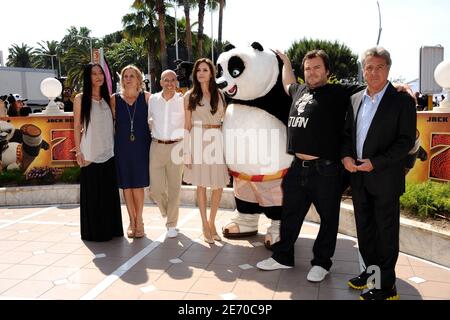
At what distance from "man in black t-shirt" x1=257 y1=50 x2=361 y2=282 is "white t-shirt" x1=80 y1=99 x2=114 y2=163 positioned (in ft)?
6.82

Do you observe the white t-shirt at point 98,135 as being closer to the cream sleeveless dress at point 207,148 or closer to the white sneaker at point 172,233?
the cream sleeveless dress at point 207,148

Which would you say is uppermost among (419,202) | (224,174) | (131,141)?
(131,141)

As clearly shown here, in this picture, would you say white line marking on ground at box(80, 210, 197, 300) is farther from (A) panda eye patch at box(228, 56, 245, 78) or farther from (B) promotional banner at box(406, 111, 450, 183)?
(B) promotional banner at box(406, 111, 450, 183)

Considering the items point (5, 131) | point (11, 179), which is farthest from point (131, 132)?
point (5, 131)

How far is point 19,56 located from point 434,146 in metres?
66.0

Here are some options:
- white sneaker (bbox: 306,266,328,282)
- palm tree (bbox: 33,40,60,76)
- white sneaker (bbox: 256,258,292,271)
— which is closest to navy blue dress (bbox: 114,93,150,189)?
white sneaker (bbox: 256,258,292,271)

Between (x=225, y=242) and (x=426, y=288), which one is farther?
(x=225, y=242)

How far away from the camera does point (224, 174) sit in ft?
14.6

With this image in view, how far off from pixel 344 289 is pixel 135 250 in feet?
7.23

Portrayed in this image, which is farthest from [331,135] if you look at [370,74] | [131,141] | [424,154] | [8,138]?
[8,138]

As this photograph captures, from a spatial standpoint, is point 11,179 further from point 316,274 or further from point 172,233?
point 316,274

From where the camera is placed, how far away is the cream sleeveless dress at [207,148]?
4359 millimetres

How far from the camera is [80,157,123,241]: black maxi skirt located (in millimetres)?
4676
